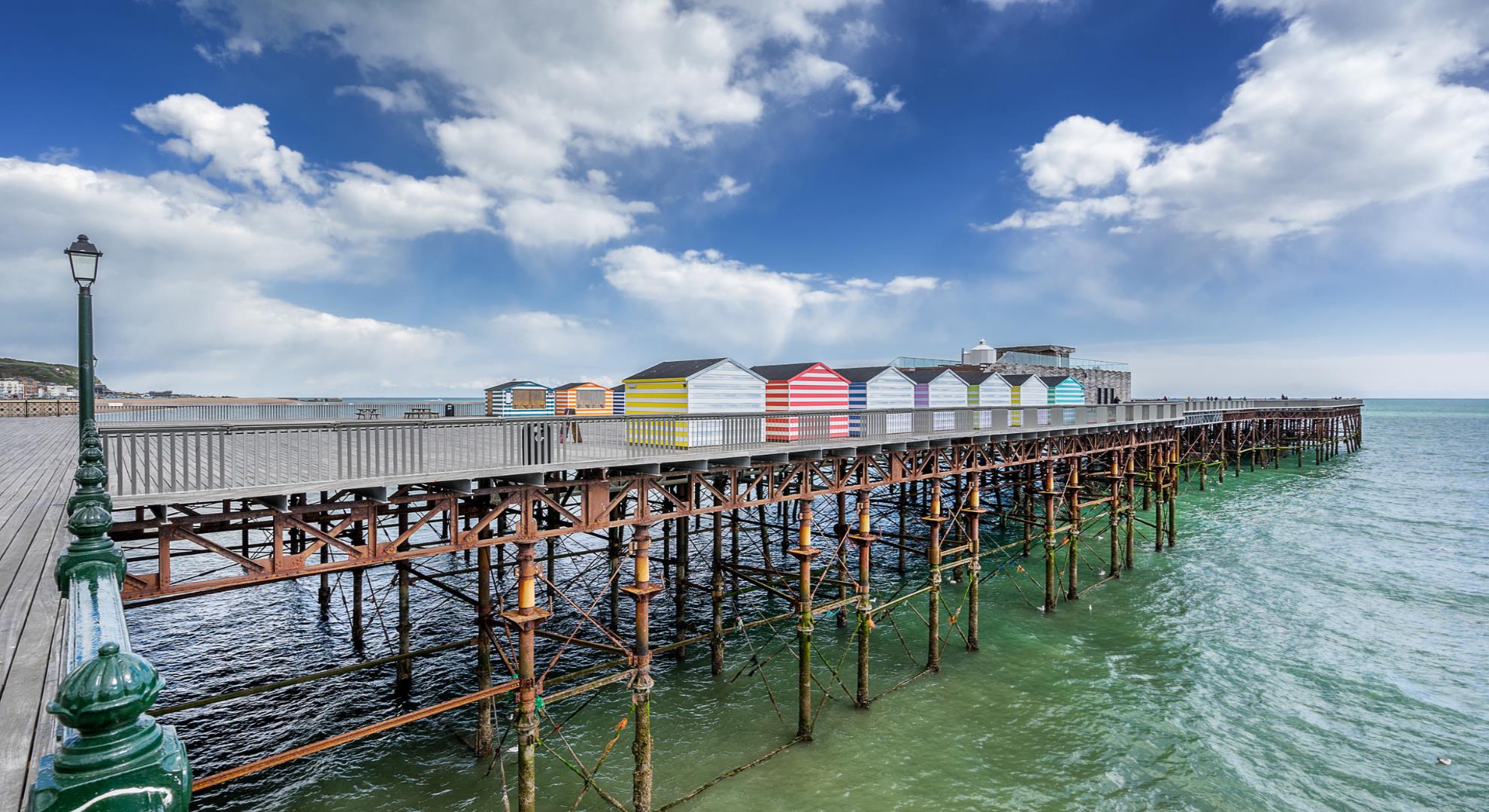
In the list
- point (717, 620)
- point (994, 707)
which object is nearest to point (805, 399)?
point (717, 620)

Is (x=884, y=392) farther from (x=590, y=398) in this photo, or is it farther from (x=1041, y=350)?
(x=1041, y=350)

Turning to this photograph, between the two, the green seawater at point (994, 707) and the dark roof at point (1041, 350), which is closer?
the green seawater at point (994, 707)

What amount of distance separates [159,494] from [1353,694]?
25169mm

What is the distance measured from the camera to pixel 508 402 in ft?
108

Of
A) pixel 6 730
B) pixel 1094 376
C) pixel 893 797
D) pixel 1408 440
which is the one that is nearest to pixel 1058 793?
→ pixel 893 797

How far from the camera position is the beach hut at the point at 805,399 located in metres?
17.4

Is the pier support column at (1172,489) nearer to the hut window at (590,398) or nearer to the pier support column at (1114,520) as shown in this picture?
the pier support column at (1114,520)

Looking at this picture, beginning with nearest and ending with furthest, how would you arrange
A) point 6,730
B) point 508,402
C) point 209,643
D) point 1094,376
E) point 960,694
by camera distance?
point 6,730 → point 960,694 → point 209,643 → point 508,402 → point 1094,376

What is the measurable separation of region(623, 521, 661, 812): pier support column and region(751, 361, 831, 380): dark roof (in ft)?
27.7

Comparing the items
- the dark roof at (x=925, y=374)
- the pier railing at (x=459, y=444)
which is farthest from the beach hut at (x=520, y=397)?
the dark roof at (x=925, y=374)

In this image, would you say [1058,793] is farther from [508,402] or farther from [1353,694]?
[508,402]

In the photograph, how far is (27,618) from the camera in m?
5.12

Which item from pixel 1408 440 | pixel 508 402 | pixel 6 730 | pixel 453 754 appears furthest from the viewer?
pixel 1408 440

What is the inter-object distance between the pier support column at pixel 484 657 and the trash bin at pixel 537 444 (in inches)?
149
